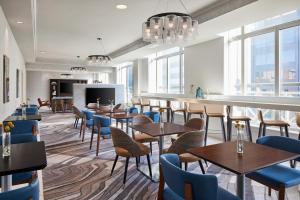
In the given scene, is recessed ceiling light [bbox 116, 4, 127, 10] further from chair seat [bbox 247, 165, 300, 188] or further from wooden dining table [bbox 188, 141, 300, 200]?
chair seat [bbox 247, 165, 300, 188]

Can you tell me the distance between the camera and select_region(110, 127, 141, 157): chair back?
2945mm

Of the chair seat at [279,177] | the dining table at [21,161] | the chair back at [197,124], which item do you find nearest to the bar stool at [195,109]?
the chair back at [197,124]

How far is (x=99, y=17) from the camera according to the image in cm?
512

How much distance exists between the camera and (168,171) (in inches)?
60.3

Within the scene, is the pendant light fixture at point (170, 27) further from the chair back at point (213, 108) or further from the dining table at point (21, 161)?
the chair back at point (213, 108)

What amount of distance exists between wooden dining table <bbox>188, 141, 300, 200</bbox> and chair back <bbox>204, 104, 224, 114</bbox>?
10.7ft

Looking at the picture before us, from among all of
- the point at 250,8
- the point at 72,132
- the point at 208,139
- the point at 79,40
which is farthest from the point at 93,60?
the point at 250,8

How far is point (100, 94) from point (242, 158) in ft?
30.8

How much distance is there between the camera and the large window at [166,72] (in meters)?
8.52

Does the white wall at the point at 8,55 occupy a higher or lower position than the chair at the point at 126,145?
higher

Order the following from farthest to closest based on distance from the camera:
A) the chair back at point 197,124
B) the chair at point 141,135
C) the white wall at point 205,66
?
the white wall at point 205,66, the chair at point 141,135, the chair back at point 197,124

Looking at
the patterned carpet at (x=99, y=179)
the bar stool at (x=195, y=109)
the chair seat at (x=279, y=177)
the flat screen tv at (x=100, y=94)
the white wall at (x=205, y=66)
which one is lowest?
the patterned carpet at (x=99, y=179)

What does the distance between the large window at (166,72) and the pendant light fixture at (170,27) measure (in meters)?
5.04

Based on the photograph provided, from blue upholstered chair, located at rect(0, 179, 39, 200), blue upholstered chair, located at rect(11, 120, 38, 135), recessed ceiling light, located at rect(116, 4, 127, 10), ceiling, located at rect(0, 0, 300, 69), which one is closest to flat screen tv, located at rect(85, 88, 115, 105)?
ceiling, located at rect(0, 0, 300, 69)
